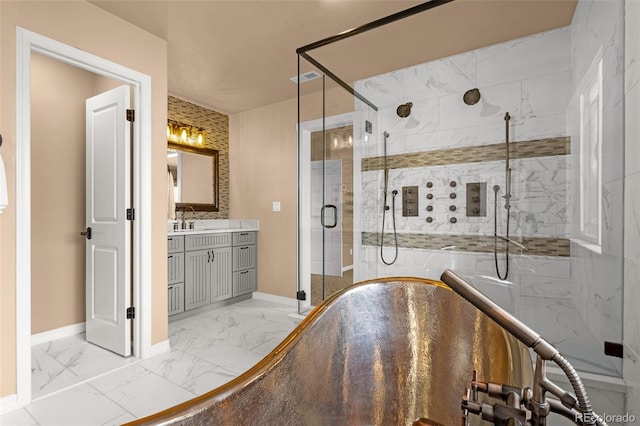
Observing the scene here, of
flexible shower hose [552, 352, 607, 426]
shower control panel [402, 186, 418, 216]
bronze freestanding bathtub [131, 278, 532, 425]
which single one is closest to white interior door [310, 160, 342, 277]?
shower control panel [402, 186, 418, 216]

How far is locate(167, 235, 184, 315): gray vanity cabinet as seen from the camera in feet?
10.3

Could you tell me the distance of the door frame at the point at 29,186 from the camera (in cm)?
180

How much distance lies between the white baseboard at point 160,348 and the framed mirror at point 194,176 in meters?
1.73

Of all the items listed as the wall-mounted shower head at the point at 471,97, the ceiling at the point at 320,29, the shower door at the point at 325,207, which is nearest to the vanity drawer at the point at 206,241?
the shower door at the point at 325,207

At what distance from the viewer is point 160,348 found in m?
2.50

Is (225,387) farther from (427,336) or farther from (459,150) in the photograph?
(459,150)

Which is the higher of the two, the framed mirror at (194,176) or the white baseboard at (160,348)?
the framed mirror at (194,176)

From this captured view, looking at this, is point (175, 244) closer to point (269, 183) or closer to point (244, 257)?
point (244, 257)

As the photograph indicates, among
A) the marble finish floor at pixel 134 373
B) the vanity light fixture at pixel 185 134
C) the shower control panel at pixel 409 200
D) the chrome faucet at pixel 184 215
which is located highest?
the vanity light fixture at pixel 185 134

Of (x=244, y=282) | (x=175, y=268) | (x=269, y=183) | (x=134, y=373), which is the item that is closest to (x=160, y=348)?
(x=134, y=373)

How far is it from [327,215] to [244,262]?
1.55 meters

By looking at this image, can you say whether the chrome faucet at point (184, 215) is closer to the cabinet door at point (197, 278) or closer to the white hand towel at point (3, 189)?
the cabinet door at point (197, 278)

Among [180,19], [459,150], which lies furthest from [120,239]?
[459,150]

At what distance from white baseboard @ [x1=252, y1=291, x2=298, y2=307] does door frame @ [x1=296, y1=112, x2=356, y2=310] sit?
3.08ft
